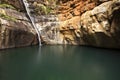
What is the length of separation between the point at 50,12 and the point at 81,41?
553 centimetres

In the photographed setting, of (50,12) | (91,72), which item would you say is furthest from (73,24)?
(91,72)

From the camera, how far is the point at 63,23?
23719 millimetres

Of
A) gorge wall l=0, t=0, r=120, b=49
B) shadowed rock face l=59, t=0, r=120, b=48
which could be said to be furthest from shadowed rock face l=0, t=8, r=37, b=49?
shadowed rock face l=59, t=0, r=120, b=48

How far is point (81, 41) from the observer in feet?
72.7

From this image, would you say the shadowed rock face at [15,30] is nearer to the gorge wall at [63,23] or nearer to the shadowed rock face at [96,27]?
the gorge wall at [63,23]

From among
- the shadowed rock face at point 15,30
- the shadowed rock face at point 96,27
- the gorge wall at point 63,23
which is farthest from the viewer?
Result: the gorge wall at point 63,23

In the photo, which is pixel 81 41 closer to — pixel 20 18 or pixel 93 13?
pixel 93 13

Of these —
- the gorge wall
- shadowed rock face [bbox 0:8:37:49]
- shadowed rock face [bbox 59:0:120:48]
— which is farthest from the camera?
the gorge wall

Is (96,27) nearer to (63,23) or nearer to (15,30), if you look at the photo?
(63,23)

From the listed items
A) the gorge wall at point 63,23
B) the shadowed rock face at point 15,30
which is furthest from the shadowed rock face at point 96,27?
the shadowed rock face at point 15,30

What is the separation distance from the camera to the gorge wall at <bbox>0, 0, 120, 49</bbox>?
56.2 ft

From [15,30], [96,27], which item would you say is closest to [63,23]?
[96,27]

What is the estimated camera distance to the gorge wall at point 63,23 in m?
17.1

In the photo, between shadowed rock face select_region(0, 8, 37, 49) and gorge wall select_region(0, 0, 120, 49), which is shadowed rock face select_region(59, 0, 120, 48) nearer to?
gorge wall select_region(0, 0, 120, 49)
